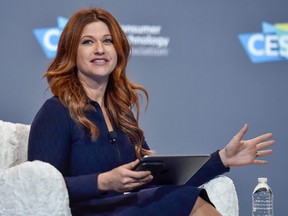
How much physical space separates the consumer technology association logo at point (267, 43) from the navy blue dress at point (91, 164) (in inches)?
59.7

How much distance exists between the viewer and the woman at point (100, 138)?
187cm

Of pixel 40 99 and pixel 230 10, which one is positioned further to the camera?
pixel 230 10

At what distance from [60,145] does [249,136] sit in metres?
1.85

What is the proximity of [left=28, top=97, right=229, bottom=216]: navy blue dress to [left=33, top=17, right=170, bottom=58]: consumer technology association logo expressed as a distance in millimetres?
1220

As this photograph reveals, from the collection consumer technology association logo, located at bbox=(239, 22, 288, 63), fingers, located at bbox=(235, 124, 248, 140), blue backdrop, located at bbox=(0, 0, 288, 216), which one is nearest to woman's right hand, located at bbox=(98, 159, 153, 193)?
fingers, located at bbox=(235, 124, 248, 140)

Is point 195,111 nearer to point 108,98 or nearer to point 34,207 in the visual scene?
point 108,98

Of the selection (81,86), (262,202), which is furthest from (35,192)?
(262,202)

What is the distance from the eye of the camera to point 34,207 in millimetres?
1850

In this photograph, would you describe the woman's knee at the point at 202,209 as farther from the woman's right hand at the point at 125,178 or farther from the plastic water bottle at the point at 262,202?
the plastic water bottle at the point at 262,202

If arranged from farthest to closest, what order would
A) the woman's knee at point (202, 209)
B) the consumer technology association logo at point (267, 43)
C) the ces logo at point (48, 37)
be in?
the consumer technology association logo at point (267, 43)
the ces logo at point (48, 37)
the woman's knee at point (202, 209)

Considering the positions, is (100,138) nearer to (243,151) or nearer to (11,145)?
(11,145)

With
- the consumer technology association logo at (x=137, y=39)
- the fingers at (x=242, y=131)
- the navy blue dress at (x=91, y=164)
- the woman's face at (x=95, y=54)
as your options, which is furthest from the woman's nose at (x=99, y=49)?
the consumer technology association logo at (x=137, y=39)

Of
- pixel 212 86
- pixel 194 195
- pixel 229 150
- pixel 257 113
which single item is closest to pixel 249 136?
pixel 257 113

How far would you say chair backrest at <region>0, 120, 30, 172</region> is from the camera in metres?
2.22
